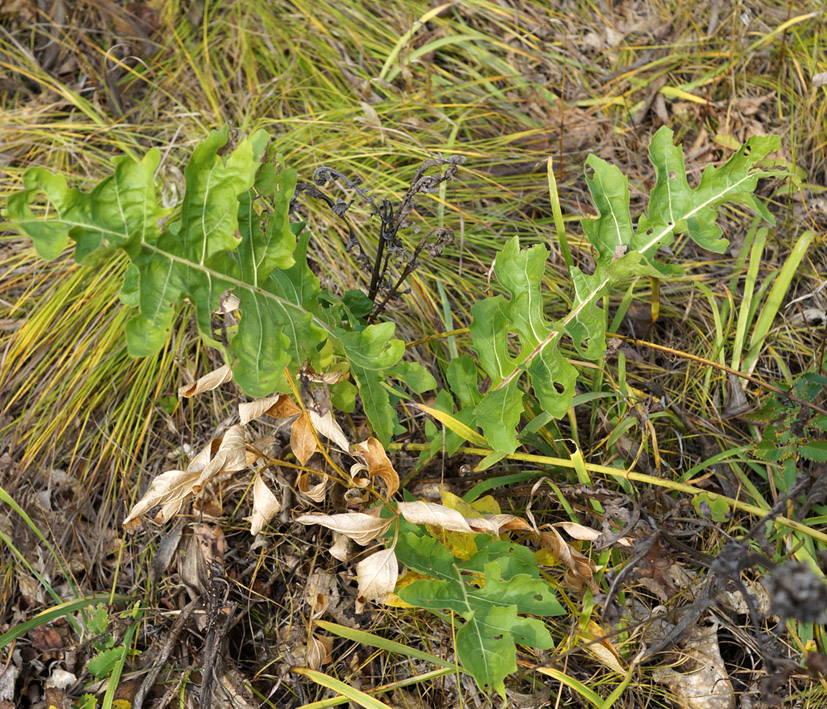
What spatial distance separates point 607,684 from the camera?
1663 millimetres

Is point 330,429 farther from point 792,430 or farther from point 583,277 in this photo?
point 792,430

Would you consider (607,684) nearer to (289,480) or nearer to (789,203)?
(289,480)

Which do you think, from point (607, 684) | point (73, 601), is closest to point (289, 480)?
point (73, 601)

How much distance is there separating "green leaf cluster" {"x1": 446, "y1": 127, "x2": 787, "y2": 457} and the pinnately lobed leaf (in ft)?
0.86

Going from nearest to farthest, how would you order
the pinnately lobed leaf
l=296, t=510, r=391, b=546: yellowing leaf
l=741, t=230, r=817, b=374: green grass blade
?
the pinnately lobed leaf < l=296, t=510, r=391, b=546: yellowing leaf < l=741, t=230, r=817, b=374: green grass blade

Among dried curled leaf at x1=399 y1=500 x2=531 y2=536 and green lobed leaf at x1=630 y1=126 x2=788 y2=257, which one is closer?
dried curled leaf at x1=399 y1=500 x2=531 y2=536

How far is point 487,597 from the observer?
1.48m

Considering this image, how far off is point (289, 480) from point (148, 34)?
2127mm

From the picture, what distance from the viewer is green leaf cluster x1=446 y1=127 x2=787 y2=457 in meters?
1.57

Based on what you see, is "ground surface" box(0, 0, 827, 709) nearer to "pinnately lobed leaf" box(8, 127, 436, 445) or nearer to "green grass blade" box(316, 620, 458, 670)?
"green grass blade" box(316, 620, 458, 670)

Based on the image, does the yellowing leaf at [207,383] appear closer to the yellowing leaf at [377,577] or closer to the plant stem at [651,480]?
the plant stem at [651,480]

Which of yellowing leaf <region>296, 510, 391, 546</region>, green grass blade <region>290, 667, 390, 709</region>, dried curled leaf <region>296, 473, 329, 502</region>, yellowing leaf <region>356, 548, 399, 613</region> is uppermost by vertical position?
yellowing leaf <region>296, 510, 391, 546</region>

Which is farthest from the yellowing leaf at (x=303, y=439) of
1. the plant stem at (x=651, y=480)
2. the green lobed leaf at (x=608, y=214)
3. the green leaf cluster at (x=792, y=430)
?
the green leaf cluster at (x=792, y=430)

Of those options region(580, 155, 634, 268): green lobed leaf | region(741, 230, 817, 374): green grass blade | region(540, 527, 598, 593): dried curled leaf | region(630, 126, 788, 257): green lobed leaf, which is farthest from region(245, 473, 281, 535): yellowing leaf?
region(741, 230, 817, 374): green grass blade
